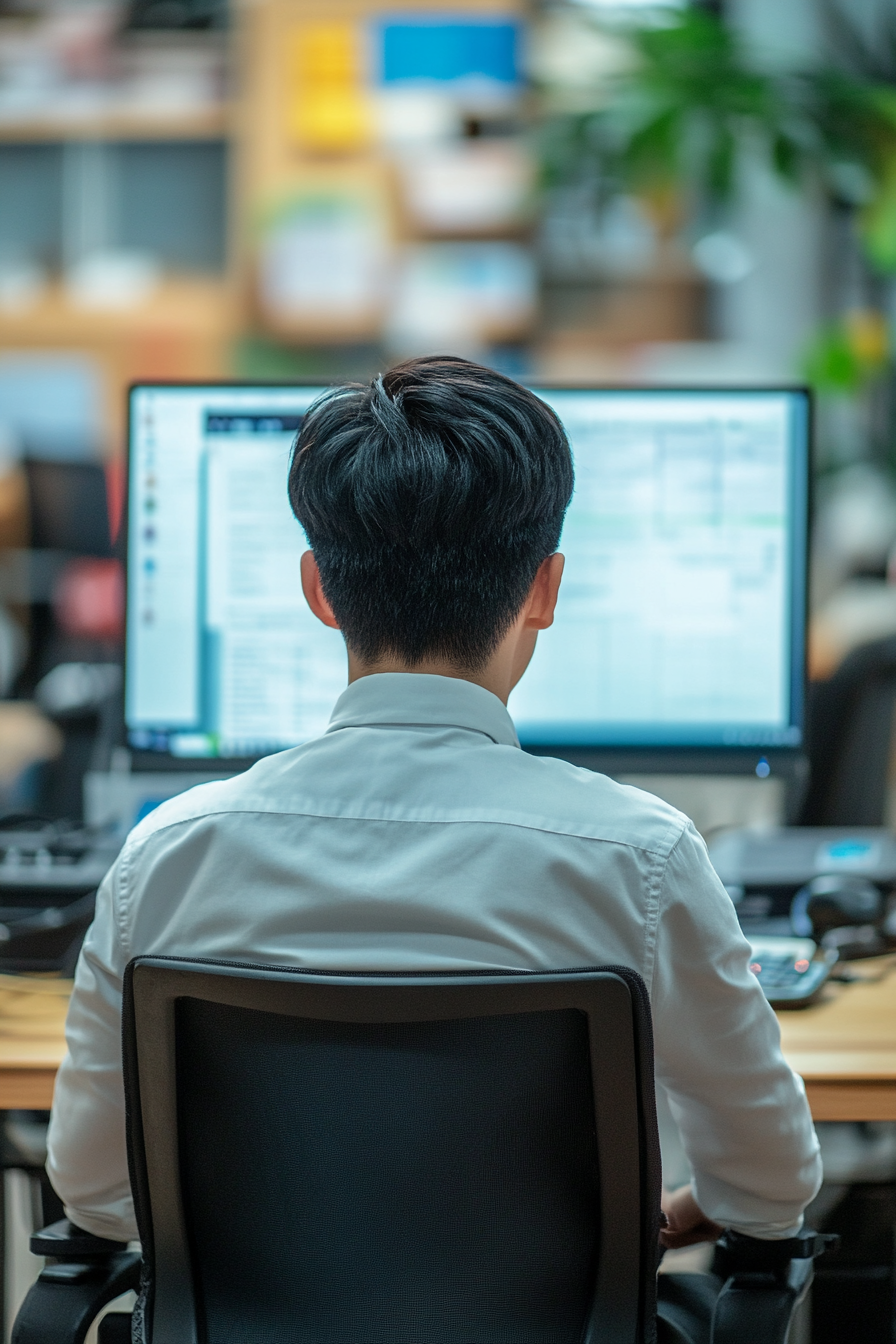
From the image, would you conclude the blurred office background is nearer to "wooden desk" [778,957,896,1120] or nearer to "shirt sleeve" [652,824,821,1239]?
"wooden desk" [778,957,896,1120]

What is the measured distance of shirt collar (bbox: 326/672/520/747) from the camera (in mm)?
819

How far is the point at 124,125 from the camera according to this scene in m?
5.27

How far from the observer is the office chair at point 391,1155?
708 mm

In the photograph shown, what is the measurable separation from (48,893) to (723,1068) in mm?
697

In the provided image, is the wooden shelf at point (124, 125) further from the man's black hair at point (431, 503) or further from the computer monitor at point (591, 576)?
the man's black hair at point (431, 503)

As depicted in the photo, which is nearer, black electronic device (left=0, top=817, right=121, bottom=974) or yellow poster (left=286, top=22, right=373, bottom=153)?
black electronic device (left=0, top=817, right=121, bottom=974)

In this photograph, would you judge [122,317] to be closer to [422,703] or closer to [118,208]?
[118,208]

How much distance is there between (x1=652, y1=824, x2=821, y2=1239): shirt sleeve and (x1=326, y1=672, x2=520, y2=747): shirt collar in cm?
13

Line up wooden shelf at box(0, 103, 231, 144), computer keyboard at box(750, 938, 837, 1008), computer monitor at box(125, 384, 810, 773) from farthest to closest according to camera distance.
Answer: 1. wooden shelf at box(0, 103, 231, 144)
2. computer monitor at box(125, 384, 810, 773)
3. computer keyboard at box(750, 938, 837, 1008)

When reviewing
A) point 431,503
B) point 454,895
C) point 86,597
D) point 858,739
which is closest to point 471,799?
point 454,895

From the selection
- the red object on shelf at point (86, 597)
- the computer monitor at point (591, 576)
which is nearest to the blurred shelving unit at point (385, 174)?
the red object on shelf at point (86, 597)

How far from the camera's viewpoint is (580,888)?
76cm

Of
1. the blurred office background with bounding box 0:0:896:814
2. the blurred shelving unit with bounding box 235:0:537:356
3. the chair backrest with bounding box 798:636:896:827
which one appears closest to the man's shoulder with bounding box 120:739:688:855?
the chair backrest with bounding box 798:636:896:827

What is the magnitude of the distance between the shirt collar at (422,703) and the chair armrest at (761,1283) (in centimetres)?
36
